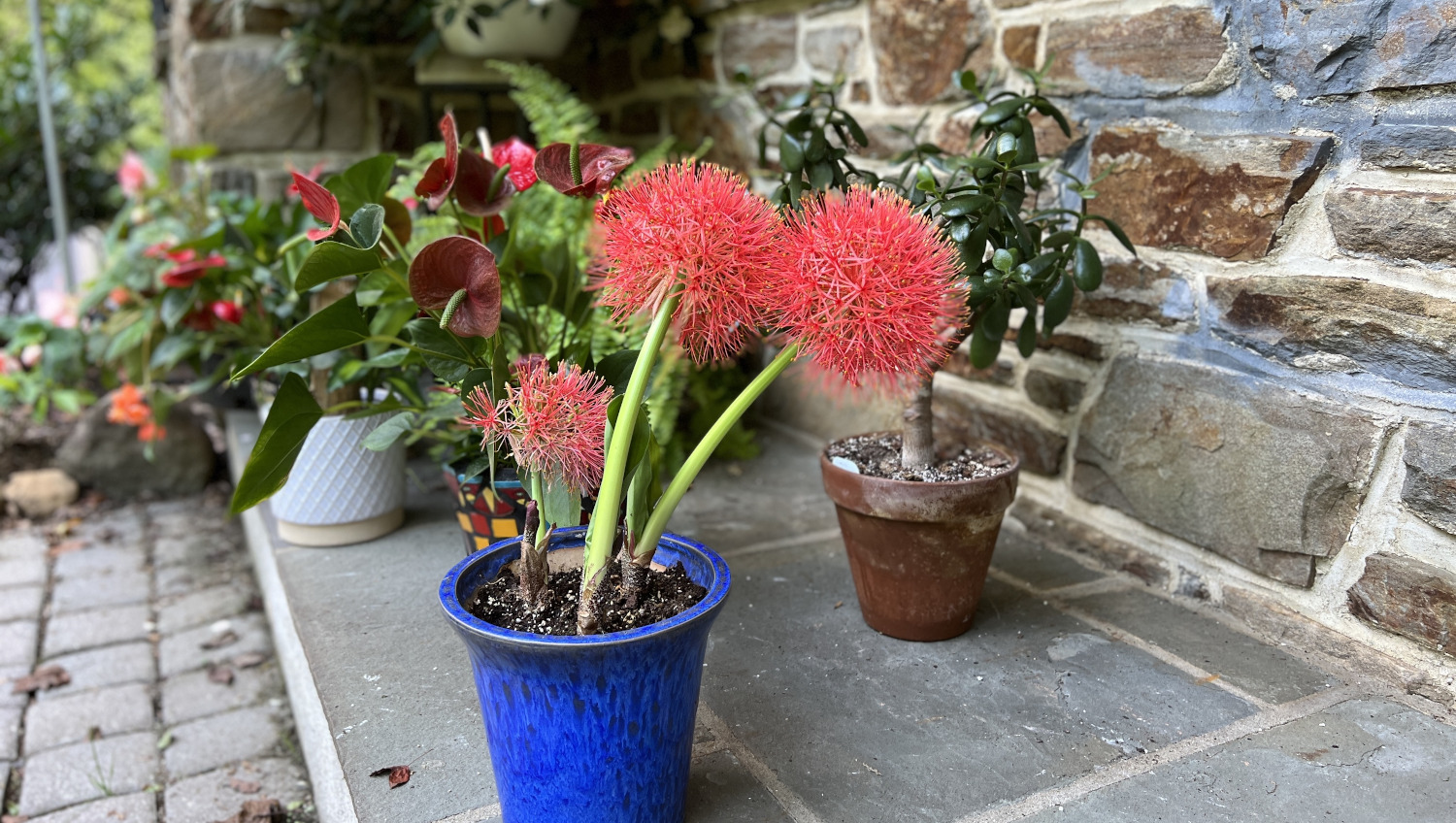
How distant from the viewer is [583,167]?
3.95 ft

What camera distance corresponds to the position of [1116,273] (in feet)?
5.70

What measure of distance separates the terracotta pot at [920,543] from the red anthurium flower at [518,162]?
0.63 m

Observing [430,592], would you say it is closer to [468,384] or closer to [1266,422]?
[468,384]

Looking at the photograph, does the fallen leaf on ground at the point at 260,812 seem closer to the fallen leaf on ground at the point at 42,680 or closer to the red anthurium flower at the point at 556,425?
the fallen leaf on ground at the point at 42,680

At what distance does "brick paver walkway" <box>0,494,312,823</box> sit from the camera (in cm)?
164

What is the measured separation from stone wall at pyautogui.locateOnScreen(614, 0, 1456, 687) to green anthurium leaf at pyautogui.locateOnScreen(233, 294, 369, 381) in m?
1.25

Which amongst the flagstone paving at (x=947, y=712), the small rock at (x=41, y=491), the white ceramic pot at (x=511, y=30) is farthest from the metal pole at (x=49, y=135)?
the flagstone paving at (x=947, y=712)

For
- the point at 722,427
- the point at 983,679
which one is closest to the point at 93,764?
the point at 722,427

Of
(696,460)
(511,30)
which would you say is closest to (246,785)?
(696,460)

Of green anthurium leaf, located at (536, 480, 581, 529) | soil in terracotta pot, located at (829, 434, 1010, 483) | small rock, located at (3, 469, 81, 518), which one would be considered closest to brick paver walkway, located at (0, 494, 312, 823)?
small rock, located at (3, 469, 81, 518)

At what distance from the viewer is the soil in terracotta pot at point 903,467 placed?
1523 mm

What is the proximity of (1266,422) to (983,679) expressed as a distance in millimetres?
594

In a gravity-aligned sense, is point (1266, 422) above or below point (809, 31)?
below

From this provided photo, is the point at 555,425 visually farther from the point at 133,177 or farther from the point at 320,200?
the point at 133,177
